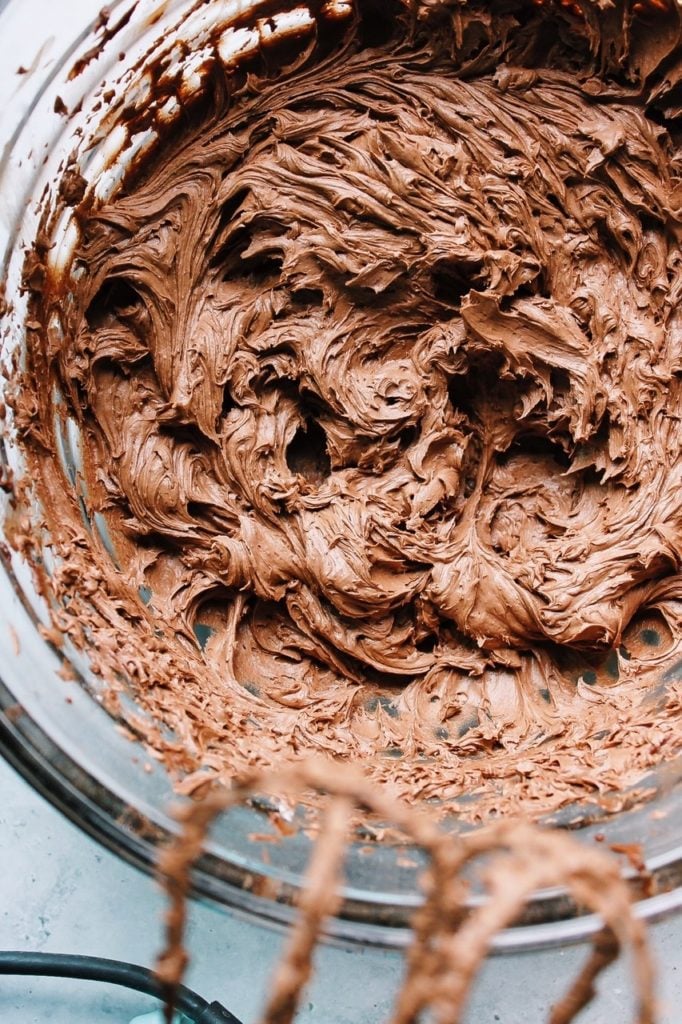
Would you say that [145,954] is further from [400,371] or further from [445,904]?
[400,371]

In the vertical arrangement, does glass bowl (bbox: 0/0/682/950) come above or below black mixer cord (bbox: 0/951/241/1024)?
above

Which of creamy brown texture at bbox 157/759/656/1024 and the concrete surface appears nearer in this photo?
creamy brown texture at bbox 157/759/656/1024

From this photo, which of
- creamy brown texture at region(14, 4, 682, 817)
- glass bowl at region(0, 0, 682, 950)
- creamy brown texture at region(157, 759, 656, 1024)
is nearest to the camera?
creamy brown texture at region(157, 759, 656, 1024)

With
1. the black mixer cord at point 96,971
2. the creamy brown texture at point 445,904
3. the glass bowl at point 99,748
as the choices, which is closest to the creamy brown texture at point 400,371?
the glass bowl at point 99,748

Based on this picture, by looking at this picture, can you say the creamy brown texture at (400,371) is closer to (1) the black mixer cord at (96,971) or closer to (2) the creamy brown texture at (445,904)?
(1) the black mixer cord at (96,971)

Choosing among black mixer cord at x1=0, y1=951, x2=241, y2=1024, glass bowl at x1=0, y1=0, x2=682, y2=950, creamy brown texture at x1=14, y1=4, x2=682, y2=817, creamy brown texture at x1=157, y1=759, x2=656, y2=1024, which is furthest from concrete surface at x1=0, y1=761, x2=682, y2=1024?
creamy brown texture at x1=157, y1=759, x2=656, y2=1024

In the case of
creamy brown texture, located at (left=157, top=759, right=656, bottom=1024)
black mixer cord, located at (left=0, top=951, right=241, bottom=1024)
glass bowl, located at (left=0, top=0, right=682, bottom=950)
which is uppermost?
glass bowl, located at (left=0, top=0, right=682, bottom=950)

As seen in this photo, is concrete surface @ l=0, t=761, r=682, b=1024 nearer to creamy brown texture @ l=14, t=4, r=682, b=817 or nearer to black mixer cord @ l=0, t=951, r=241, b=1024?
black mixer cord @ l=0, t=951, r=241, b=1024
